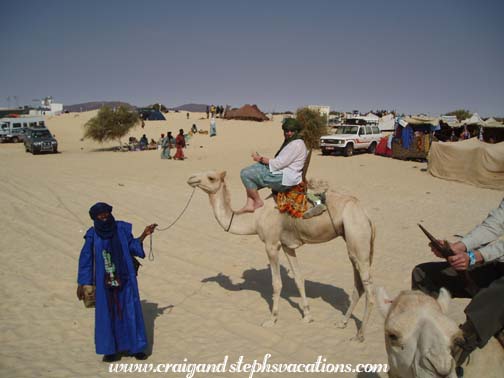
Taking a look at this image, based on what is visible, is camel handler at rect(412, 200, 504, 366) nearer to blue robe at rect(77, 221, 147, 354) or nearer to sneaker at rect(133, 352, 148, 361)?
blue robe at rect(77, 221, 147, 354)

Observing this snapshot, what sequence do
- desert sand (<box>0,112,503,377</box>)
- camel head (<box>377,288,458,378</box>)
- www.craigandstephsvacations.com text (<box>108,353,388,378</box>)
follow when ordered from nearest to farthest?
camel head (<box>377,288,458,378</box>)
www.craigandstephsvacations.com text (<box>108,353,388,378</box>)
desert sand (<box>0,112,503,377</box>)

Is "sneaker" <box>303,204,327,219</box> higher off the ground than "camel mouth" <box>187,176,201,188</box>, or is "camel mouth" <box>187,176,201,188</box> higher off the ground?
"camel mouth" <box>187,176,201,188</box>

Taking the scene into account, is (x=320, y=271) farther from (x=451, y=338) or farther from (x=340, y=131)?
(x=340, y=131)

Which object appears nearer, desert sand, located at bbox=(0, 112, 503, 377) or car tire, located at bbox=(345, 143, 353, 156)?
desert sand, located at bbox=(0, 112, 503, 377)

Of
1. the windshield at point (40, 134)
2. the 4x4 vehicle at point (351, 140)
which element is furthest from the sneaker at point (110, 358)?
the windshield at point (40, 134)

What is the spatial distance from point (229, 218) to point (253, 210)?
39 cm

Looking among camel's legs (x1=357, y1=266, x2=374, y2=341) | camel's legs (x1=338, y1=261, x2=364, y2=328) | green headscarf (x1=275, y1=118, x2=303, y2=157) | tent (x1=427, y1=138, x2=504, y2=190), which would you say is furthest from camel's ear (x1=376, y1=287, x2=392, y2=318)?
tent (x1=427, y1=138, x2=504, y2=190)

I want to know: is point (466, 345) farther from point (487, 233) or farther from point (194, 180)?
point (194, 180)

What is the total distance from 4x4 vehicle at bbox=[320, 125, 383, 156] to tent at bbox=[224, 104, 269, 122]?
27.7 metres

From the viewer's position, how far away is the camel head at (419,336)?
2.06 meters

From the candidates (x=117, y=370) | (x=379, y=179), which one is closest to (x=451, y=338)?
(x=117, y=370)

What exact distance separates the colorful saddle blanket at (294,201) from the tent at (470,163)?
1473cm

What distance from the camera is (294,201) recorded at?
601 cm

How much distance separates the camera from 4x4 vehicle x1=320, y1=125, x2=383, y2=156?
28.7 m
